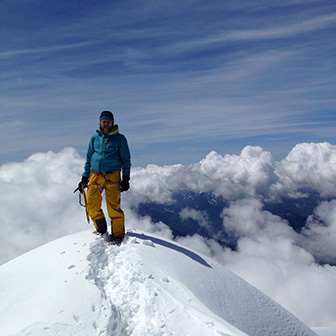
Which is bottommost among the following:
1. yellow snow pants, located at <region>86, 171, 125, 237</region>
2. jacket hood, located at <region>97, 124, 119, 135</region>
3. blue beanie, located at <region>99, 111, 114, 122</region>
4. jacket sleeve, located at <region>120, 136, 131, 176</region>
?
yellow snow pants, located at <region>86, 171, 125, 237</region>

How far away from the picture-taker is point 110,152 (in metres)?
8.75

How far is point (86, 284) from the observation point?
255 inches

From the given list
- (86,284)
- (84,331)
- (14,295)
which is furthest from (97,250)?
(84,331)

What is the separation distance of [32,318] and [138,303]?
1976 mm

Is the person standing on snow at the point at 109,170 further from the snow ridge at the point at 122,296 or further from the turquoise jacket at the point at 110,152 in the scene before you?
the snow ridge at the point at 122,296

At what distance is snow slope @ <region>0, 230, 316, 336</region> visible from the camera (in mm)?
5473

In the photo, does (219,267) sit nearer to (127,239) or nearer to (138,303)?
(127,239)

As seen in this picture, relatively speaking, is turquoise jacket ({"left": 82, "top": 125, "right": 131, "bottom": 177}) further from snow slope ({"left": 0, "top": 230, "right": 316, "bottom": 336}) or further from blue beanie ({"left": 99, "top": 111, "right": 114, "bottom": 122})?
snow slope ({"left": 0, "top": 230, "right": 316, "bottom": 336})

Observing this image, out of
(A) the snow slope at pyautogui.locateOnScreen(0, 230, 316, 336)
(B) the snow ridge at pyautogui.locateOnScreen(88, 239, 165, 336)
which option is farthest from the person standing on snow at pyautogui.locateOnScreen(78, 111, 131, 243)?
(B) the snow ridge at pyautogui.locateOnScreen(88, 239, 165, 336)

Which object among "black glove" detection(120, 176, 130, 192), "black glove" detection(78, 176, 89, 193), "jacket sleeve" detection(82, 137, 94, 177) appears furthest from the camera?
"black glove" detection(78, 176, 89, 193)

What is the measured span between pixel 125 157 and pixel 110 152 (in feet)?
1.56

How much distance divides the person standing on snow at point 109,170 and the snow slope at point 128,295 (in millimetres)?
768

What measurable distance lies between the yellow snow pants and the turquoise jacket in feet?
0.69

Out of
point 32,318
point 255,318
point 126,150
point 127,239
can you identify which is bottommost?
point 255,318
